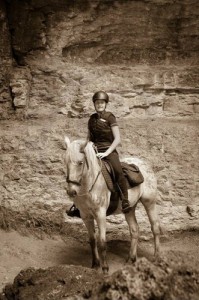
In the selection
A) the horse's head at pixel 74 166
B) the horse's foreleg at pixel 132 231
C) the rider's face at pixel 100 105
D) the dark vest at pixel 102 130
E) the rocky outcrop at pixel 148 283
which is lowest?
the horse's foreleg at pixel 132 231

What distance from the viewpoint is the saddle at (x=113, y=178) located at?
6398 mm

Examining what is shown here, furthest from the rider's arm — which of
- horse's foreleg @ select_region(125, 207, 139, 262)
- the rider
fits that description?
horse's foreleg @ select_region(125, 207, 139, 262)

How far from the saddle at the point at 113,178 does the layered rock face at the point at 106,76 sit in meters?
2.25

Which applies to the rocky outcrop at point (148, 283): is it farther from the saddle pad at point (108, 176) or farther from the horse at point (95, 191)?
the saddle pad at point (108, 176)

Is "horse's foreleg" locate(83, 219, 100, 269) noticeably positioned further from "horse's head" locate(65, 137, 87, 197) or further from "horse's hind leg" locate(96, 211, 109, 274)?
"horse's head" locate(65, 137, 87, 197)

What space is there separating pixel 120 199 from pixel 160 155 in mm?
2791

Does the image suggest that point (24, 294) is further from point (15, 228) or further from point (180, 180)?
point (180, 180)

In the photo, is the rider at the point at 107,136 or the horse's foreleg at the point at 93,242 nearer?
the rider at the point at 107,136

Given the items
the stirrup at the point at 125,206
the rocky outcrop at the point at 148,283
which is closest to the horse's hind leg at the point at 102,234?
the stirrup at the point at 125,206

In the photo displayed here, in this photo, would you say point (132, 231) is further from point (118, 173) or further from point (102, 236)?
point (118, 173)

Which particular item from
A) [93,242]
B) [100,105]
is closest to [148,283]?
[93,242]

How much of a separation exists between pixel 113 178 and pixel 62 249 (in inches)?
95.9

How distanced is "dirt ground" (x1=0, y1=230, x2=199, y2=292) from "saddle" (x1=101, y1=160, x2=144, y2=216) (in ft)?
4.66

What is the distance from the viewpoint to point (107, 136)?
655 cm
